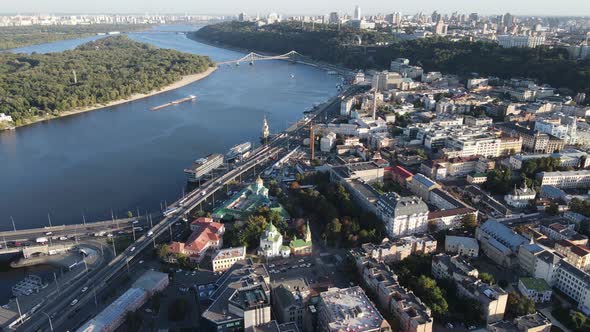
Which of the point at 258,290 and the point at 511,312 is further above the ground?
the point at 258,290

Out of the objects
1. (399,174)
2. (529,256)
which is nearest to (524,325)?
(529,256)

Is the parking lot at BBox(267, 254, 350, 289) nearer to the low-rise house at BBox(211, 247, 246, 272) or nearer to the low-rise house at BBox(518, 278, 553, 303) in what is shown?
the low-rise house at BBox(211, 247, 246, 272)

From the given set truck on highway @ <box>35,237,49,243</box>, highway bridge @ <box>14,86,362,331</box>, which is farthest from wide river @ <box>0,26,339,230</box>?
truck on highway @ <box>35,237,49,243</box>

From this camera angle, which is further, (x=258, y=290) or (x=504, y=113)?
(x=504, y=113)

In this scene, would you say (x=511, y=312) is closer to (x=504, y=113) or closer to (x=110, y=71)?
(x=504, y=113)

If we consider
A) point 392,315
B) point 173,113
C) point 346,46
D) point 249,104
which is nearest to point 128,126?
point 173,113

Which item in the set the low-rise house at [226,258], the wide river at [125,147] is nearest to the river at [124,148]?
the wide river at [125,147]
